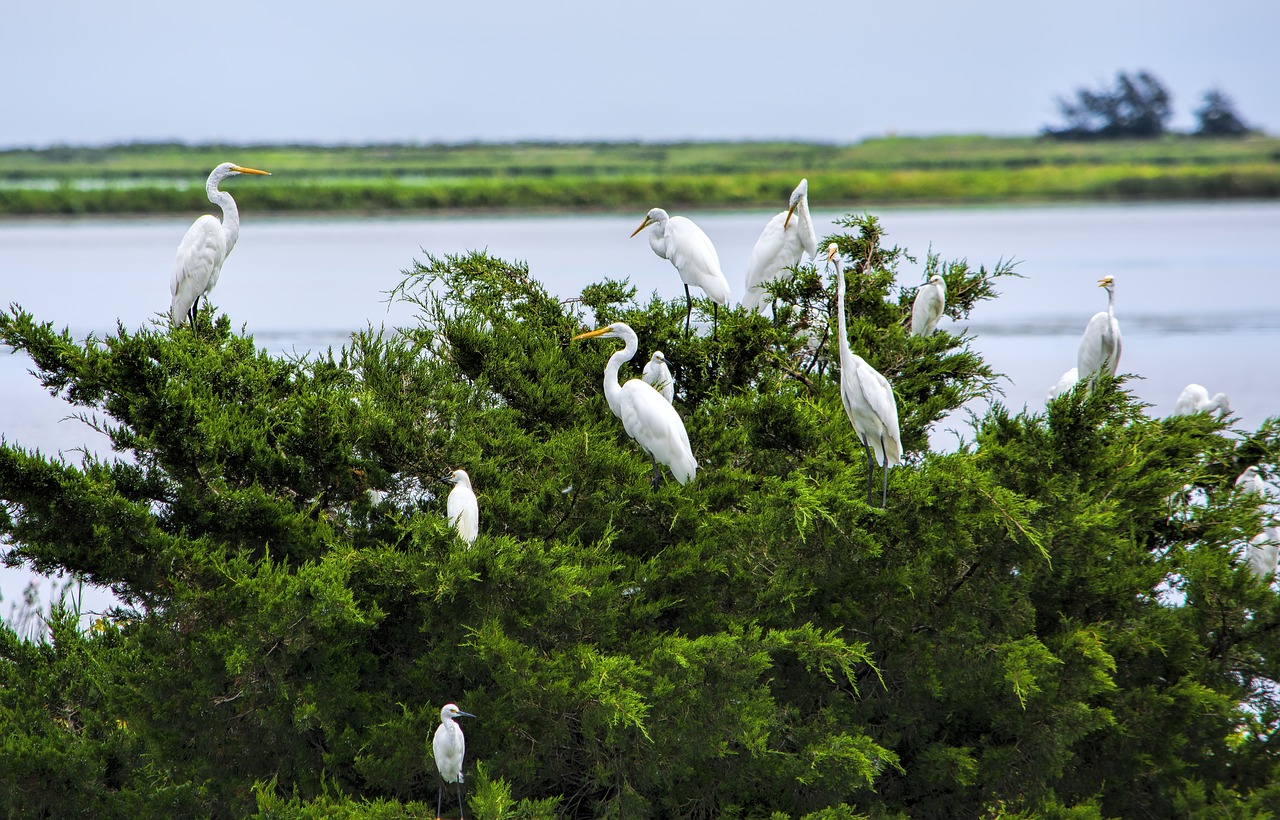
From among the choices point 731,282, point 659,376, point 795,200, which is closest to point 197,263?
point 659,376

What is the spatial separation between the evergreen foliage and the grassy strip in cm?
2867

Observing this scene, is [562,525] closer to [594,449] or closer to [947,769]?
[594,449]

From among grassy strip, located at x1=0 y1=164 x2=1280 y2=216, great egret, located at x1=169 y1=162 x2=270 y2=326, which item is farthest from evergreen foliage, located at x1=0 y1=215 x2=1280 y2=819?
grassy strip, located at x1=0 y1=164 x2=1280 y2=216

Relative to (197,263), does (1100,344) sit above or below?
below

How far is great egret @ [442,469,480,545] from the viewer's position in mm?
4277

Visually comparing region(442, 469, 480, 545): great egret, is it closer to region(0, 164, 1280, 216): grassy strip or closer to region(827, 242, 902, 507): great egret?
region(827, 242, 902, 507): great egret

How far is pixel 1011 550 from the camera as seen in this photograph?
4.58 metres

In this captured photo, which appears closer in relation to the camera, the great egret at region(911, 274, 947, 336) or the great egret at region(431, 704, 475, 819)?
the great egret at region(431, 704, 475, 819)

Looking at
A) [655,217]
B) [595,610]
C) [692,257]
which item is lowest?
[595,610]

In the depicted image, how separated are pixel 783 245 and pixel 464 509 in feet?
11.4

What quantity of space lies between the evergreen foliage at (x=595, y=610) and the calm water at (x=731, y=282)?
112 centimetres

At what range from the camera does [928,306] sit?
6223 mm

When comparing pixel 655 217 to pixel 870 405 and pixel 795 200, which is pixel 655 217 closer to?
pixel 795 200

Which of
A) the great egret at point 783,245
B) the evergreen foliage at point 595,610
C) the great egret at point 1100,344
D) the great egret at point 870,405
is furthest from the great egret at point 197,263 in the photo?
the great egret at point 1100,344
